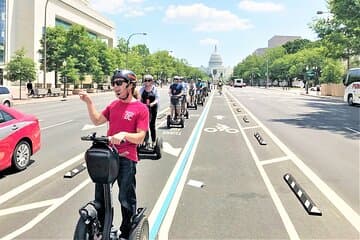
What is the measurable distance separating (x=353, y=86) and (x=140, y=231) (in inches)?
1565

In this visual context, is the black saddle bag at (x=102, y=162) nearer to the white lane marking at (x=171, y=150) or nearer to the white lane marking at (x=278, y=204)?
the white lane marking at (x=278, y=204)

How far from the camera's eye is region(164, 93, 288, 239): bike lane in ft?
17.9

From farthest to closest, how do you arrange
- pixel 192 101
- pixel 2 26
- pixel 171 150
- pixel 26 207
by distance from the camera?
pixel 2 26, pixel 192 101, pixel 171 150, pixel 26 207

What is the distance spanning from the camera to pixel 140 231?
13.6 ft

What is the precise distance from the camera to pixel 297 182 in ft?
27.0

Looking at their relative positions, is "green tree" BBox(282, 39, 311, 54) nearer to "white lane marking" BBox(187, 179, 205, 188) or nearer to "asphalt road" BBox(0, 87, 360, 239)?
"asphalt road" BBox(0, 87, 360, 239)

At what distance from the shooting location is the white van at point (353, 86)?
130 ft

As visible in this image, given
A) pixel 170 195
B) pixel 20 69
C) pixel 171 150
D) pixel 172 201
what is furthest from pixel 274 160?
pixel 20 69

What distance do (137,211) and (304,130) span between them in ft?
46.4

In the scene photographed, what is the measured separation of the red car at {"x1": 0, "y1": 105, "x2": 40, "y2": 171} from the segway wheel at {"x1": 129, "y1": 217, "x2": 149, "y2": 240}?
182 inches

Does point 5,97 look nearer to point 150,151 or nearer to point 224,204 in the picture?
point 150,151

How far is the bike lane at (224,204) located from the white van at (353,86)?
31696 mm

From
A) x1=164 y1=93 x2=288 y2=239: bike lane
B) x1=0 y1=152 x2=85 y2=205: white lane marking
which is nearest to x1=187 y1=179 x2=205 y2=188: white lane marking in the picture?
x1=164 y1=93 x2=288 y2=239: bike lane

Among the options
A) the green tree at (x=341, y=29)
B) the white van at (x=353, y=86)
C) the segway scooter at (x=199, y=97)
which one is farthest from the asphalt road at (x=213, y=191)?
the white van at (x=353, y=86)
